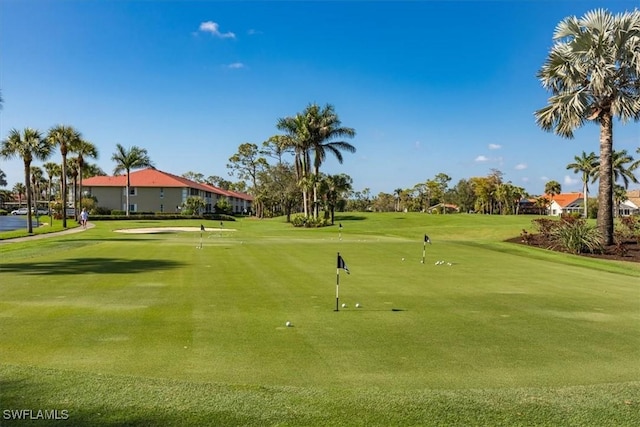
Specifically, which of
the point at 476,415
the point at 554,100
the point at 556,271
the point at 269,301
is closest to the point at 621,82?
the point at 554,100

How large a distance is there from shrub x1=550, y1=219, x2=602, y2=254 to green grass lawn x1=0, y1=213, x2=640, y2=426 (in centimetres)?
1165

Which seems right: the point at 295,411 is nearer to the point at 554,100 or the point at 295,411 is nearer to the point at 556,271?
the point at 556,271

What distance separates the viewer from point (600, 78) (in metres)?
24.6

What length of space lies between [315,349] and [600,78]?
23980mm

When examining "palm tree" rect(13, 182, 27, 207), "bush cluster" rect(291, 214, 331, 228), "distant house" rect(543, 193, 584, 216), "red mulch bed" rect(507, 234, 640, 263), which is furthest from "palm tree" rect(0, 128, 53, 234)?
"palm tree" rect(13, 182, 27, 207)

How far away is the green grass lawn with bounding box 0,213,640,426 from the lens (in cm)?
488

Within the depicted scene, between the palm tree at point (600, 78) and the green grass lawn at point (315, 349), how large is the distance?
46.5 feet

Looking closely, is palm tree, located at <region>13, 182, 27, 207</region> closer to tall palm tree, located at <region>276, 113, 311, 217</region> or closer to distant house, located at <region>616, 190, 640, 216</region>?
tall palm tree, located at <region>276, 113, 311, 217</region>

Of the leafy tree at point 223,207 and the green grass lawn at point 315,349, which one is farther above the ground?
the leafy tree at point 223,207

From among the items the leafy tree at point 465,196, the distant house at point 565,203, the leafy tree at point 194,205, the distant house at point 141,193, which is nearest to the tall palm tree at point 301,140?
the leafy tree at point 194,205

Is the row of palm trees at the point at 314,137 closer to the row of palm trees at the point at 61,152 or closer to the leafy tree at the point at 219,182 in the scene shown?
the row of palm trees at the point at 61,152

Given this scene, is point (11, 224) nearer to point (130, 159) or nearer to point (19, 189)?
point (130, 159)

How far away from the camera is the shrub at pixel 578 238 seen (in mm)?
24812

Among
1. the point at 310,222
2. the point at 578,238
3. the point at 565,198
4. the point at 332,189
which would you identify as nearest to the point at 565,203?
the point at 565,198
